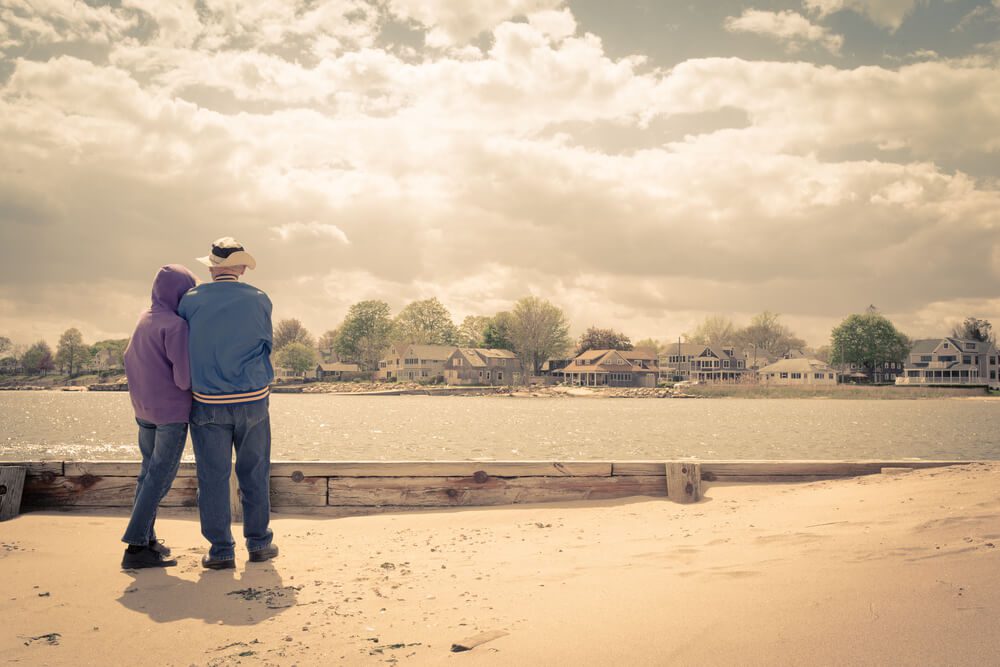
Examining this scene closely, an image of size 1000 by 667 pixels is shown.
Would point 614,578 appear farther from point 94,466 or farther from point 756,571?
point 94,466

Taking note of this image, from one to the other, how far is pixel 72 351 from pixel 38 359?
17.7 m

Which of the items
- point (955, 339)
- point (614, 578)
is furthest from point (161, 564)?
point (955, 339)

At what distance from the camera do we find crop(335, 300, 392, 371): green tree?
119 meters

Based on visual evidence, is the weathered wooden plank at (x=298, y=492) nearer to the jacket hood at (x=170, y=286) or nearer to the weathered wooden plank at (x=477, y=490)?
the weathered wooden plank at (x=477, y=490)

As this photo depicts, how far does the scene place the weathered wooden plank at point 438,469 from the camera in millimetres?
7910

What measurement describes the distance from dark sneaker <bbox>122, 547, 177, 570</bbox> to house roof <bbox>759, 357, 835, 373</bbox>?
117m

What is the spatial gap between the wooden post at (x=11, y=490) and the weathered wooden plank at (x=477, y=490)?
125 inches

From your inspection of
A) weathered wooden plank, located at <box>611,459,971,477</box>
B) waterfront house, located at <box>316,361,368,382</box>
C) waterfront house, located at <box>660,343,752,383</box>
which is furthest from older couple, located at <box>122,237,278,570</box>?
waterfront house, located at <box>316,361,368,382</box>

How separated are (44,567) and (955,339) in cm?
12843

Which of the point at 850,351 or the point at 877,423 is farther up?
the point at 850,351

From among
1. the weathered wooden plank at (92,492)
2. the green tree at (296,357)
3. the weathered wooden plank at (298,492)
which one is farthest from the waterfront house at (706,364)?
the weathered wooden plank at (92,492)

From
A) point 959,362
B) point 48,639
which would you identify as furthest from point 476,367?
point 48,639

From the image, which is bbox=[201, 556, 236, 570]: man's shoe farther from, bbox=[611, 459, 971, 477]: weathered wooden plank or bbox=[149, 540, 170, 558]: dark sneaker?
bbox=[611, 459, 971, 477]: weathered wooden plank

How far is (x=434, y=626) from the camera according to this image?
387 centimetres
